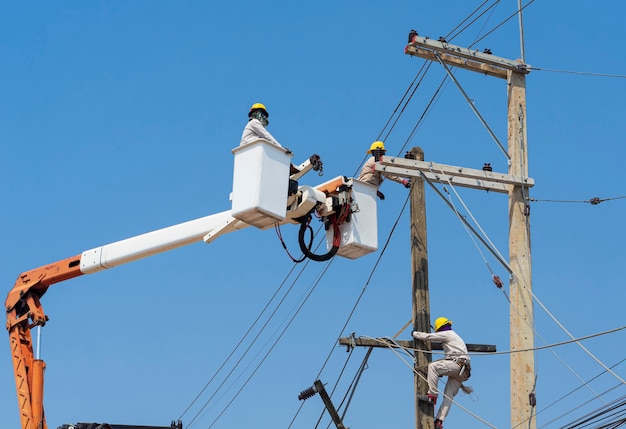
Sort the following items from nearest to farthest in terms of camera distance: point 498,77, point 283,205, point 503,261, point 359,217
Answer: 1. point 283,205
2. point 359,217
3. point 503,261
4. point 498,77

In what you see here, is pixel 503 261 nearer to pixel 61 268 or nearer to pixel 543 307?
pixel 543 307

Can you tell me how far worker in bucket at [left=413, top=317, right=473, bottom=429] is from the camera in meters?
16.6

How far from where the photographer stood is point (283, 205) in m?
14.3

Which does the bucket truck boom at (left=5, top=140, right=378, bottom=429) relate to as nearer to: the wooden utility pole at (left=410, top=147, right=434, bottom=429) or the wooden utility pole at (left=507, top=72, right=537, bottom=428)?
the wooden utility pole at (left=410, top=147, right=434, bottom=429)

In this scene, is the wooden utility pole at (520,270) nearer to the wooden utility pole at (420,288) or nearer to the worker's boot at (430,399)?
the worker's boot at (430,399)

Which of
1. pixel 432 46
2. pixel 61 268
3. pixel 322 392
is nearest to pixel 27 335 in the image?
pixel 61 268

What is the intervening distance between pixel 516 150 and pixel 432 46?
1.81 m

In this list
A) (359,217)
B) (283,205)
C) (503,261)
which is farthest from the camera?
(503,261)

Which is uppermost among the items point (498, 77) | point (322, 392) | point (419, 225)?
point (498, 77)

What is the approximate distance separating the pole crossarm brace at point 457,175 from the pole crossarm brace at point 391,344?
2107 millimetres

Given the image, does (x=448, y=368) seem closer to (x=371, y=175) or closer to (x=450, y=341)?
(x=450, y=341)

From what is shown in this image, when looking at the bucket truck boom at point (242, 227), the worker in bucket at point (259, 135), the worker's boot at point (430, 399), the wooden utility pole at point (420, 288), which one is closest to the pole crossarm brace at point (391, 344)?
the wooden utility pole at point (420, 288)

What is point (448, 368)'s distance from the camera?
16.6 meters

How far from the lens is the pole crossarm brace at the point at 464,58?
57.9 ft
